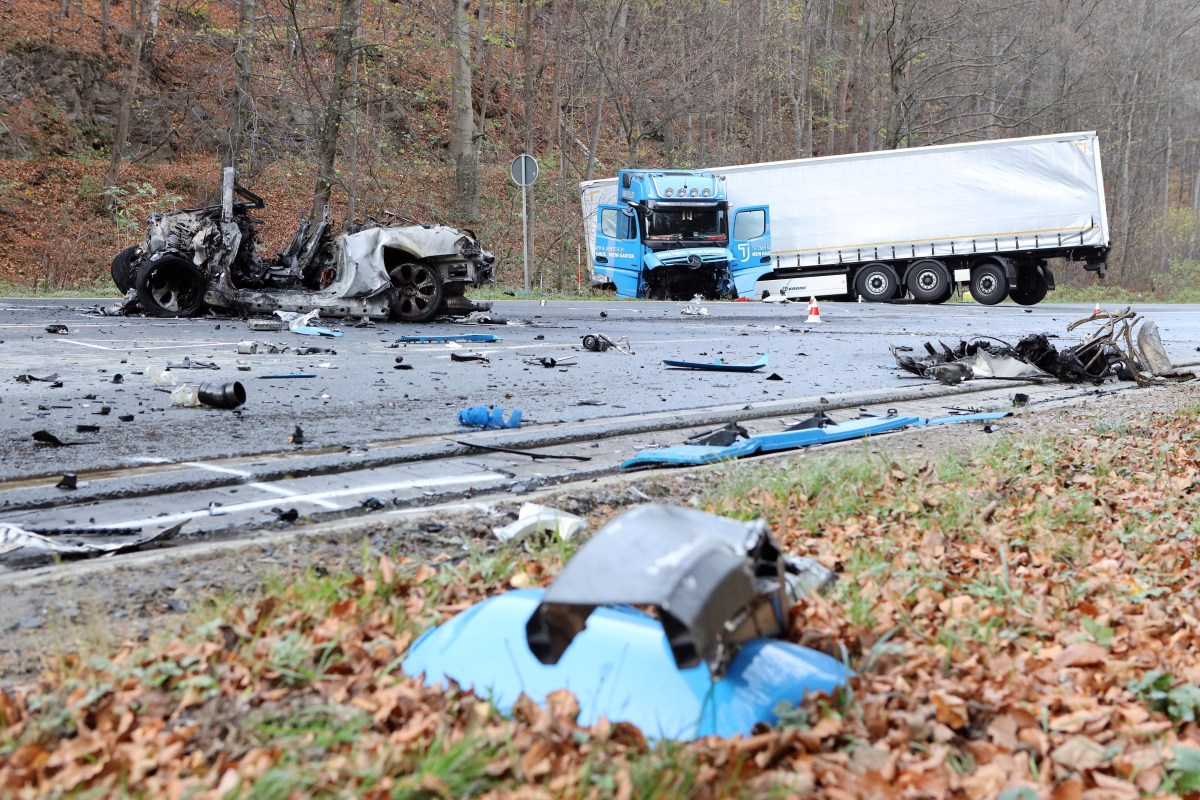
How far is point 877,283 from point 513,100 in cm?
1919

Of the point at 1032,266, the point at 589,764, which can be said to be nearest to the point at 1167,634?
the point at 589,764

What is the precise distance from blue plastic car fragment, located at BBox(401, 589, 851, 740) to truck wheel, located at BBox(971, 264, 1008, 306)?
2697 cm

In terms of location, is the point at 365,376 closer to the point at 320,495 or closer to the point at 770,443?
the point at 770,443

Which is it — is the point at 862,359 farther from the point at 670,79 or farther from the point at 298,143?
the point at 670,79

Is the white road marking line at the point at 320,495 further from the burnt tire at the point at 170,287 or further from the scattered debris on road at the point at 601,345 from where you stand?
the burnt tire at the point at 170,287

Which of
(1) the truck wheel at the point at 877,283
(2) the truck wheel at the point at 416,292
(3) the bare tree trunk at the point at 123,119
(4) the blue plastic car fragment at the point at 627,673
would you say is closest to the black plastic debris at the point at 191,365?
(2) the truck wheel at the point at 416,292

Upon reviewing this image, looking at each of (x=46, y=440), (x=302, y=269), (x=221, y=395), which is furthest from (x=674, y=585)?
(x=302, y=269)

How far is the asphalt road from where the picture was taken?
634 cm

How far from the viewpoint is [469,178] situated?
32.4 metres

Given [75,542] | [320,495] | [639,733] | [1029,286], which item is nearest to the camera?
[639,733]

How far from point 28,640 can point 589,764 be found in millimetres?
1809

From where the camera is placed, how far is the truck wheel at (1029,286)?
94.2ft

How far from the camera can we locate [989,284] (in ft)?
92.2

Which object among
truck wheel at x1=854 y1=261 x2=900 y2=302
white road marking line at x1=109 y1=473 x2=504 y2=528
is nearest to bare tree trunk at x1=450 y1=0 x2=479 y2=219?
truck wheel at x1=854 y1=261 x2=900 y2=302
